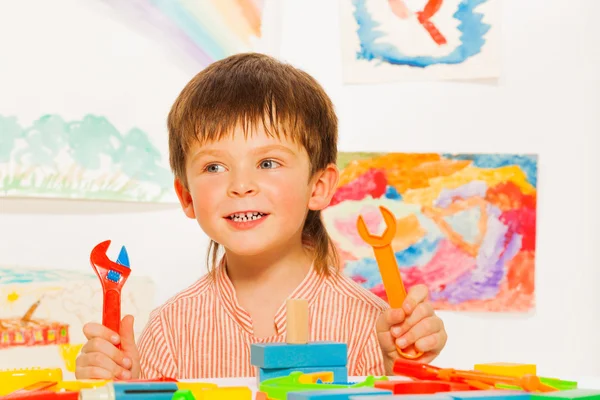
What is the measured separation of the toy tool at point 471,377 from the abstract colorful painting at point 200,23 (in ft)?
3.28

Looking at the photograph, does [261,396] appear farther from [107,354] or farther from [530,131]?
[530,131]

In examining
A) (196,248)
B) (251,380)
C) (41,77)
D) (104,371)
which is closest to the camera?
(251,380)

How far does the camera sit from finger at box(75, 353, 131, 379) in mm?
639

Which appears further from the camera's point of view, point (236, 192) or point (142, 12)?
point (142, 12)

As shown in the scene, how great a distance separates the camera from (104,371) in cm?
64

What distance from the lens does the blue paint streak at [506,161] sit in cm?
144

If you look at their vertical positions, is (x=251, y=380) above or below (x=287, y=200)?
below

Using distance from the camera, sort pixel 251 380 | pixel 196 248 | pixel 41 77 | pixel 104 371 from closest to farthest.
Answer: pixel 251 380, pixel 104 371, pixel 41 77, pixel 196 248

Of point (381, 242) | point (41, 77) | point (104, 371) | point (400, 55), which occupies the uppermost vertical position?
point (400, 55)

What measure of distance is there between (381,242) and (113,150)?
32.3 inches

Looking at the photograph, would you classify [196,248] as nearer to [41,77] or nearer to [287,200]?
Result: [41,77]

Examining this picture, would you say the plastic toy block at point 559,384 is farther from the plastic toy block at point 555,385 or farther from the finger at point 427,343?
the finger at point 427,343

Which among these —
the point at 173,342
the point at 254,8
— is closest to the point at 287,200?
the point at 173,342

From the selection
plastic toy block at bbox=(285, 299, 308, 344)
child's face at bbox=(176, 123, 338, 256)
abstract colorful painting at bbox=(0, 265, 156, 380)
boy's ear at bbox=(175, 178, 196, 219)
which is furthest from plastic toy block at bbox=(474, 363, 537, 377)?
abstract colorful painting at bbox=(0, 265, 156, 380)
